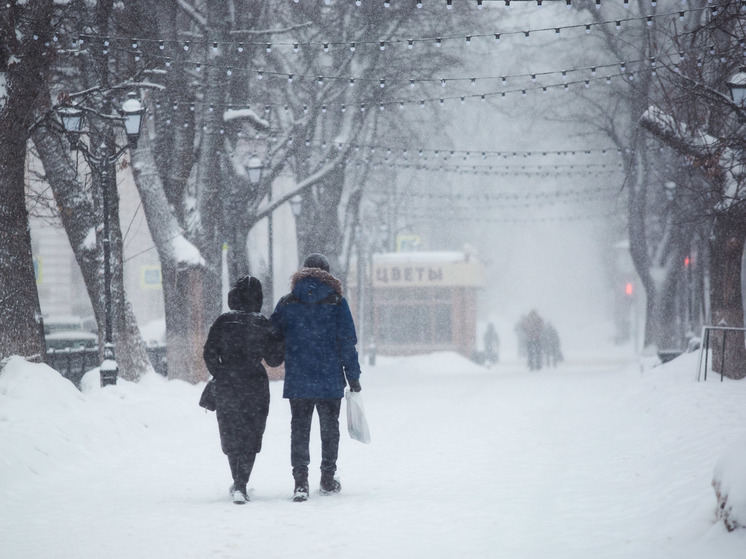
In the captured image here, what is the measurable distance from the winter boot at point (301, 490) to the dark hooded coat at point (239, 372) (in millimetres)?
408

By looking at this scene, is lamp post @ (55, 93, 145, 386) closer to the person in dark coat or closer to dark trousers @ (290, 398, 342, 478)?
the person in dark coat

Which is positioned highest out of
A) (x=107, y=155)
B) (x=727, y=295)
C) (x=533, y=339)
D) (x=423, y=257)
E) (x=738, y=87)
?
(x=738, y=87)

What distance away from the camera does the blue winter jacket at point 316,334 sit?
7883mm

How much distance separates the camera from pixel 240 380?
7.86 metres

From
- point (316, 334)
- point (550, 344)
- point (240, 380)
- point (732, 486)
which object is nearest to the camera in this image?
point (732, 486)

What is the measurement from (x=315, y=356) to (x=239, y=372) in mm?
608

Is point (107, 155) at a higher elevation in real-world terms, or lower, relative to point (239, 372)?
higher

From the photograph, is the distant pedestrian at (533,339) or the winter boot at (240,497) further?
the distant pedestrian at (533,339)

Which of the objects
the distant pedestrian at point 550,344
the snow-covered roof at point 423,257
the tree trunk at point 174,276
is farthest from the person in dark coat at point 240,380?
the snow-covered roof at point 423,257

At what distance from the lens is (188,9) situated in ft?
63.6

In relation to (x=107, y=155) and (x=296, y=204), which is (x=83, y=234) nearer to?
(x=107, y=155)

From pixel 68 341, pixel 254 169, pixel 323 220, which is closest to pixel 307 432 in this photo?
pixel 254 169

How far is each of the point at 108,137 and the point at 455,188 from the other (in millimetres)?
56166

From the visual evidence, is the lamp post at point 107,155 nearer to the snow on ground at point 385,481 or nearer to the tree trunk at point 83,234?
the snow on ground at point 385,481
